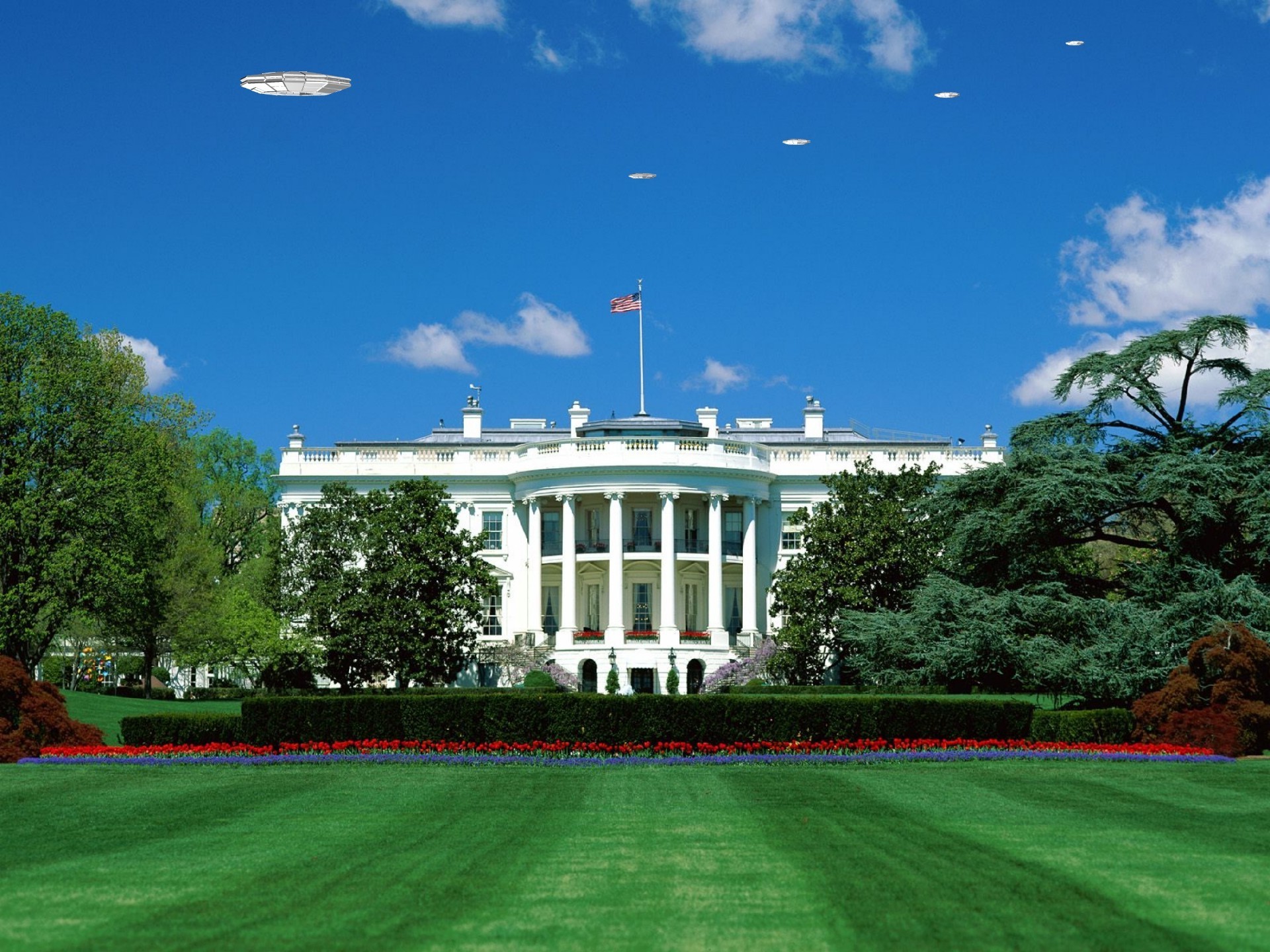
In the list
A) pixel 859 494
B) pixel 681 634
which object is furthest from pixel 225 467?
pixel 859 494

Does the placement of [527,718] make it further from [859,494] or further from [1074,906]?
[859,494]

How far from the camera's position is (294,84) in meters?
28.3

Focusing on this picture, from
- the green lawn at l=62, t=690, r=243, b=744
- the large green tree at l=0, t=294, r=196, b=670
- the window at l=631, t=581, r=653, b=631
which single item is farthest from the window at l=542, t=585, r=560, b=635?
the large green tree at l=0, t=294, r=196, b=670

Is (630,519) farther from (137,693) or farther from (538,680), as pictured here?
(137,693)

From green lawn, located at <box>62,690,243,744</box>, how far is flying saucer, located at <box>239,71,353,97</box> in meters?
14.2

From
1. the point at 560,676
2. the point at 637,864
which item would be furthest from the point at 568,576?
the point at 637,864

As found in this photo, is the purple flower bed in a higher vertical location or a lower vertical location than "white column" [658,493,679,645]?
lower

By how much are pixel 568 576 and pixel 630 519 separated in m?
4.58

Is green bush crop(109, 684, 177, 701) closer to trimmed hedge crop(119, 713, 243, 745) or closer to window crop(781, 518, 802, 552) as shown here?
window crop(781, 518, 802, 552)

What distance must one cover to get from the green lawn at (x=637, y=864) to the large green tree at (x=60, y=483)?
23128mm

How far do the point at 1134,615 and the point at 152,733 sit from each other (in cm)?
2035

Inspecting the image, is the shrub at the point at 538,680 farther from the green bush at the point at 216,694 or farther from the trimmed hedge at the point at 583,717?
the trimmed hedge at the point at 583,717

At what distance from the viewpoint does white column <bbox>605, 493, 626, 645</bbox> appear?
66938 millimetres

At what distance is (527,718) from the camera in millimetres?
29531
